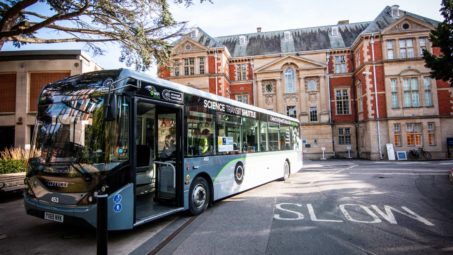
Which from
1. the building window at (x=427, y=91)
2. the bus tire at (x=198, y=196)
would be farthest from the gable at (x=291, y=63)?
the bus tire at (x=198, y=196)

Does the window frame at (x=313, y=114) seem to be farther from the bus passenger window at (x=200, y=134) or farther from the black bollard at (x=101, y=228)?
the black bollard at (x=101, y=228)

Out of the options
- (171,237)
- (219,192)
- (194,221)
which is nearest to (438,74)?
(219,192)

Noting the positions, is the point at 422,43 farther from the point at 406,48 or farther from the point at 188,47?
the point at 188,47

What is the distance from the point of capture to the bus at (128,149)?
4.20 m

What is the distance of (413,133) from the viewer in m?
25.4

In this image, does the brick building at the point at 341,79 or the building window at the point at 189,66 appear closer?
the brick building at the point at 341,79

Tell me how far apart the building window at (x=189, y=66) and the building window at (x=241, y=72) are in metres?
6.36

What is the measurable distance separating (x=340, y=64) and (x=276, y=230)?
31.8m

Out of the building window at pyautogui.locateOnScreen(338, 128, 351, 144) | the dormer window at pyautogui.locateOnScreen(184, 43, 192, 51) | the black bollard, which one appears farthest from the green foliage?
the building window at pyautogui.locateOnScreen(338, 128, 351, 144)

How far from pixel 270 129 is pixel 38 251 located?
26.4ft

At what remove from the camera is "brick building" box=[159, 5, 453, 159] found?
2541 centimetres

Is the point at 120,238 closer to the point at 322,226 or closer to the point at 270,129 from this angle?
the point at 322,226

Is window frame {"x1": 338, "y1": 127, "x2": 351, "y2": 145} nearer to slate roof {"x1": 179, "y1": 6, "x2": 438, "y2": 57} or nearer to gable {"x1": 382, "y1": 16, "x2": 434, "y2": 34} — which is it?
slate roof {"x1": 179, "y1": 6, "x2": 438, "y2": 57}

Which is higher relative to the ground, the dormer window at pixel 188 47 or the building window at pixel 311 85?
the dormer window at pixel 188 47
